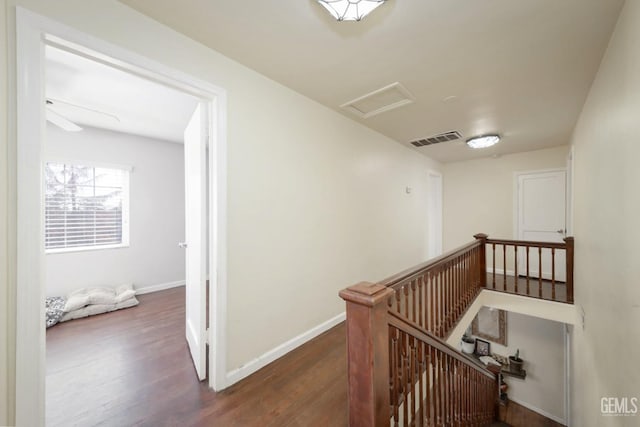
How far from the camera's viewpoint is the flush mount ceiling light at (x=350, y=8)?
1237mm

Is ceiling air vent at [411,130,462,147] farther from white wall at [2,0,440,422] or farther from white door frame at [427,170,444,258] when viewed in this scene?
white door frame at [427,170,444,258]

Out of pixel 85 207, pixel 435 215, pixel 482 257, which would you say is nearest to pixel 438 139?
pixel 482 257

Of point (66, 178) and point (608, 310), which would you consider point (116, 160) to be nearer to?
point (66, 178)

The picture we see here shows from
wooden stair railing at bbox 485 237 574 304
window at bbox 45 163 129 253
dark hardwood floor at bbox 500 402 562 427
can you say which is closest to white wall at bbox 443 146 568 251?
wooden stair railing at bbox 485 237 574 304

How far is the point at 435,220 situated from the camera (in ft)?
17.7

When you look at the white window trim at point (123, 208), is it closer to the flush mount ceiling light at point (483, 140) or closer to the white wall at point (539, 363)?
the flush mount ceiling light at point (483, 140)

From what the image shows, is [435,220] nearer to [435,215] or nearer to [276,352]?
[435,215]

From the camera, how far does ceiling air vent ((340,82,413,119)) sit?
225 cm

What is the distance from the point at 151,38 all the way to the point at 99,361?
99.9 inches

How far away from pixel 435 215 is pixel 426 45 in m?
4.41

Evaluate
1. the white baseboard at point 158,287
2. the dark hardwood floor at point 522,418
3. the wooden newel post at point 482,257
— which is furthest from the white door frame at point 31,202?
the dark hardwood floor at point 522,418

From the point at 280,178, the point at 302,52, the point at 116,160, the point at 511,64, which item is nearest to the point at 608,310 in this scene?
the point at 511,64

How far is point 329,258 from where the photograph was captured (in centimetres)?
262

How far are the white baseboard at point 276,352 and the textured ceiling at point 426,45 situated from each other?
2.34m
